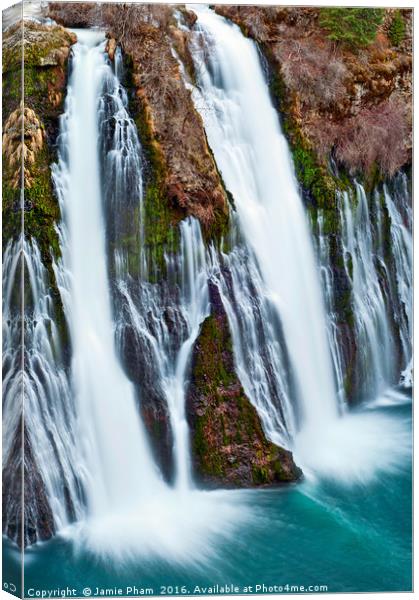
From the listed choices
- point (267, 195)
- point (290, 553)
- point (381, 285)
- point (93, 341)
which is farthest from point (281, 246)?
point (290, 553)

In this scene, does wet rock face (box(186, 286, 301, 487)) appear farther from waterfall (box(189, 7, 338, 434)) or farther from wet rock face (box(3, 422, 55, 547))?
wet rock face (box(3, 422, 55, 547))

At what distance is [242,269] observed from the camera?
12.0 metres

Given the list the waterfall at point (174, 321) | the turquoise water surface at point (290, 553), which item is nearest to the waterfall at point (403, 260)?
the turquoise water surface at point (290, 553)

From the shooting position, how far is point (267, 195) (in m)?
12.2

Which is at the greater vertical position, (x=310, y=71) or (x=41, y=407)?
(x=310, y=71)

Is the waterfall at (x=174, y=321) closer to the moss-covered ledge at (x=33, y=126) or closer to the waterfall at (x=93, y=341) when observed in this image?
the waterfall at (x=93, y=341)

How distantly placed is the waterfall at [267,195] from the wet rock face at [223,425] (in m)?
0.59

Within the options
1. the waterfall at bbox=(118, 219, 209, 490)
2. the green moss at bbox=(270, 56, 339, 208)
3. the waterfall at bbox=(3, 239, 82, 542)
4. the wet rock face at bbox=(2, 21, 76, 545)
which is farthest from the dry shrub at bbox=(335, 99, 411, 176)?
the waterfall at bbox=(3, 239, 82, 542)

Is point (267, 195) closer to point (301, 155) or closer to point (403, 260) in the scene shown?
point (301, 155)

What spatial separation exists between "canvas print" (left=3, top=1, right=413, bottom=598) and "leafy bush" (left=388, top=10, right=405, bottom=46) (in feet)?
0.05

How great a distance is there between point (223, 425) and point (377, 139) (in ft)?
12.0

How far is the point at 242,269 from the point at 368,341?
1754mm

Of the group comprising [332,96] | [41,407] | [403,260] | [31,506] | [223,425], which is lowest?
[31,506]

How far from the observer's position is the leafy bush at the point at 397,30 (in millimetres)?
12438
